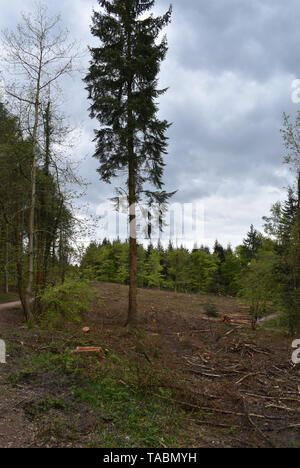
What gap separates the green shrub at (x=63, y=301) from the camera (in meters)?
9.95

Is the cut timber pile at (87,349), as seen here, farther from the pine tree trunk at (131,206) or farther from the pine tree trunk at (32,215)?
the pine tree trunk at (131,206)

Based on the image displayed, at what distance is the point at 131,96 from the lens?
42.4ft

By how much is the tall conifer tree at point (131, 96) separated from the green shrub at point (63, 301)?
2.71 meters

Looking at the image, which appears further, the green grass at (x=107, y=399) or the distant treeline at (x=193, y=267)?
the distant treeline at (x=193, y=267)

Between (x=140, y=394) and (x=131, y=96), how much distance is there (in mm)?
12153

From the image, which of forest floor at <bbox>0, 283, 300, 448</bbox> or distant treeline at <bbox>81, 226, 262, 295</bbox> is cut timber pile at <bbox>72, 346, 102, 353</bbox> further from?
distant treeline at <bbox>81, 226, 262, 295</bbox>

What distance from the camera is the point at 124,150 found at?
41.9 ft

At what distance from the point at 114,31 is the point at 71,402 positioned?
566 inches

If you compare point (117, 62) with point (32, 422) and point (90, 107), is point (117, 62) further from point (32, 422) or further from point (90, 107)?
point (32, 422)

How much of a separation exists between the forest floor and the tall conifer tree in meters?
4.43

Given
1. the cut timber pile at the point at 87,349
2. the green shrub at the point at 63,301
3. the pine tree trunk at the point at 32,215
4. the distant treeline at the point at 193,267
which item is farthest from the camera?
the distant treeline at the point at 193,267

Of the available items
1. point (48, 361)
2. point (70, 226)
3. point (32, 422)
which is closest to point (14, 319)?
point (70, 226)

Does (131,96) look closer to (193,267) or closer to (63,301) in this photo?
(63,301)

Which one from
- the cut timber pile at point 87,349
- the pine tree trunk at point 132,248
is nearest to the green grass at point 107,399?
the cut timber pile at point 87,349
